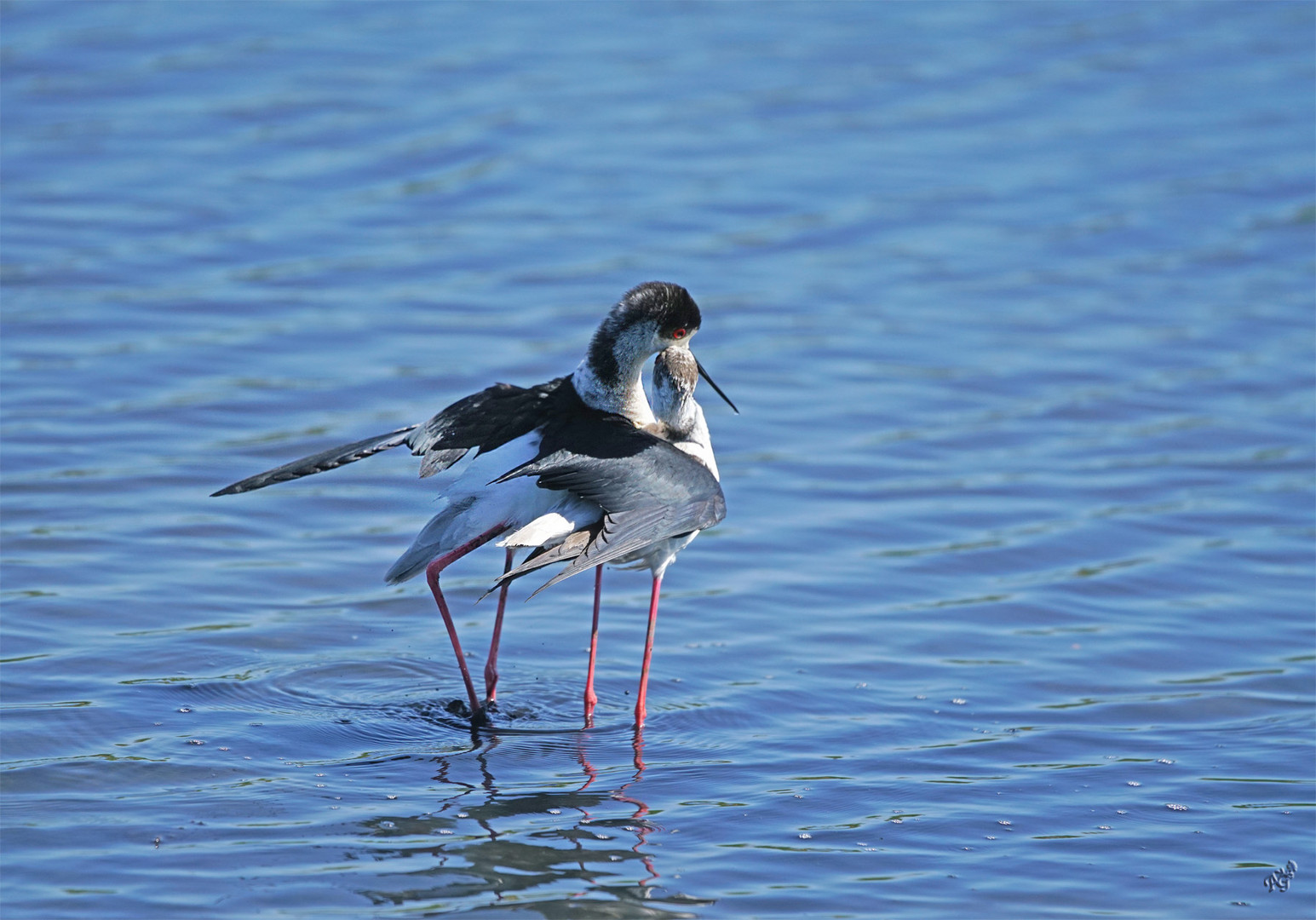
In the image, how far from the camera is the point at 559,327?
1173 cm

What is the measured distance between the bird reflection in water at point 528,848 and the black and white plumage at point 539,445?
2.32ft

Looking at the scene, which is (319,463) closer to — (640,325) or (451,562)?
(451,562)

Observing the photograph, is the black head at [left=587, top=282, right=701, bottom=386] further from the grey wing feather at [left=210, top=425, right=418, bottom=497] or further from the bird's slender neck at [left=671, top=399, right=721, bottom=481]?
the grey wing feather at [left=210, top=425, right=418, bottom=497]

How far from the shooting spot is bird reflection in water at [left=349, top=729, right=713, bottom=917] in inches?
215

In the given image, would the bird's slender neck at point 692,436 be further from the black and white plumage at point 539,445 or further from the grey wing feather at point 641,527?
the grey wing feather at point 641,527

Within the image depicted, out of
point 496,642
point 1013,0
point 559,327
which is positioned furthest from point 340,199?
point 1013,0

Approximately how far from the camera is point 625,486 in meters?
6.50

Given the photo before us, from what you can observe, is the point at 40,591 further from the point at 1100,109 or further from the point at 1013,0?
the point at 1013,0

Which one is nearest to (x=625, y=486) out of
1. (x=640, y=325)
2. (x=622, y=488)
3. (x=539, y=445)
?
(x=622, y=488)

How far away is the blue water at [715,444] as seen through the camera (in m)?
6.04

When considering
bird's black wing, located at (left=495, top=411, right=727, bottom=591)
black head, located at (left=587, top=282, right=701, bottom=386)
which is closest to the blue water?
bird's black wing, located at (left=495, top=411, right=727, bottom=591)

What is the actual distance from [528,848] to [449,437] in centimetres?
186

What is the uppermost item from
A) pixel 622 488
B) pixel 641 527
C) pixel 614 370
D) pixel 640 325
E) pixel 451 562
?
pixel 640 325

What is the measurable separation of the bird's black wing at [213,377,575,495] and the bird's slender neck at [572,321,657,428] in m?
0.12
